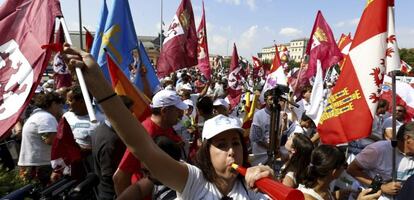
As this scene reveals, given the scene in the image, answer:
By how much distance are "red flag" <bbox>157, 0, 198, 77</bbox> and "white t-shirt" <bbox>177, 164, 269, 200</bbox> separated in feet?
18.1

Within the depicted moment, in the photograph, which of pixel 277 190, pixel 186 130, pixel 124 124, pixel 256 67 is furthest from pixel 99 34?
pixel 256 67

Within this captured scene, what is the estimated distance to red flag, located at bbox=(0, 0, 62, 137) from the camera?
110 inches

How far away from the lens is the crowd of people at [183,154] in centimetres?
196

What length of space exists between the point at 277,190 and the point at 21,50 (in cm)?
231

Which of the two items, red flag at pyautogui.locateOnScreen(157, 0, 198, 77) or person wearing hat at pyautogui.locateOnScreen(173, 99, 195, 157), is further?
red flag at pyautogui.locateOnScreen(157, 0, 198, 77)

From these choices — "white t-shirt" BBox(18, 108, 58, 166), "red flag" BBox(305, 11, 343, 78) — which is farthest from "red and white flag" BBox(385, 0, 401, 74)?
"red flag" BBox(305, 11, 343, 78)

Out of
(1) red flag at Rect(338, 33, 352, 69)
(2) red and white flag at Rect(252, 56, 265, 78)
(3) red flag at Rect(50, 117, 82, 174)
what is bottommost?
(2) red and white flag at Rect(252, 56, 265, 78)

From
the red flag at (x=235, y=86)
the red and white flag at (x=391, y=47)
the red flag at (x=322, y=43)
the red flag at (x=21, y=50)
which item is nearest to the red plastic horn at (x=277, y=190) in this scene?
the red flag at (x=21, y=50)

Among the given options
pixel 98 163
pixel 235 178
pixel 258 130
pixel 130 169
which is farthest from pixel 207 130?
pixel 258 130

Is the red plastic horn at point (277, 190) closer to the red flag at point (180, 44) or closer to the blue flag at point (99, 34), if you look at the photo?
the blue flag at point (99, 34)

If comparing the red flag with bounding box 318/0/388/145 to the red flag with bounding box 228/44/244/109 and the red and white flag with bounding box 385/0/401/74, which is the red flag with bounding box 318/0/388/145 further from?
the red flag with bounding box 228/44/244/109

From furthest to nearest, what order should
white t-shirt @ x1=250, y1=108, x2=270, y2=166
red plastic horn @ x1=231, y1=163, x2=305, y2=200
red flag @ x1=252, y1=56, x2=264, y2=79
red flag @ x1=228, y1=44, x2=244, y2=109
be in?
red flag @ x1=252, y1=56, x2=264, y2=79 → red flag @ x1=228, y1=44, x2=244, y2=109 → white t-shirt @ x1=250, y1=108, x2=270, y2=166 → red plastic horn @ x1=231, y1=163, x2=305, y2=200

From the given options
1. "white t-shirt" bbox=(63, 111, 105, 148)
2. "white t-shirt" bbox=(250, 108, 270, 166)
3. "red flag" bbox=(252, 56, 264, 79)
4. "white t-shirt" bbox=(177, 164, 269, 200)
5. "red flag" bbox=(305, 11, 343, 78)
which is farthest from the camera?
"red flag" bbox=(252, 56, 264, 79)

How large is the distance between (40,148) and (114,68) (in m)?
1.33
